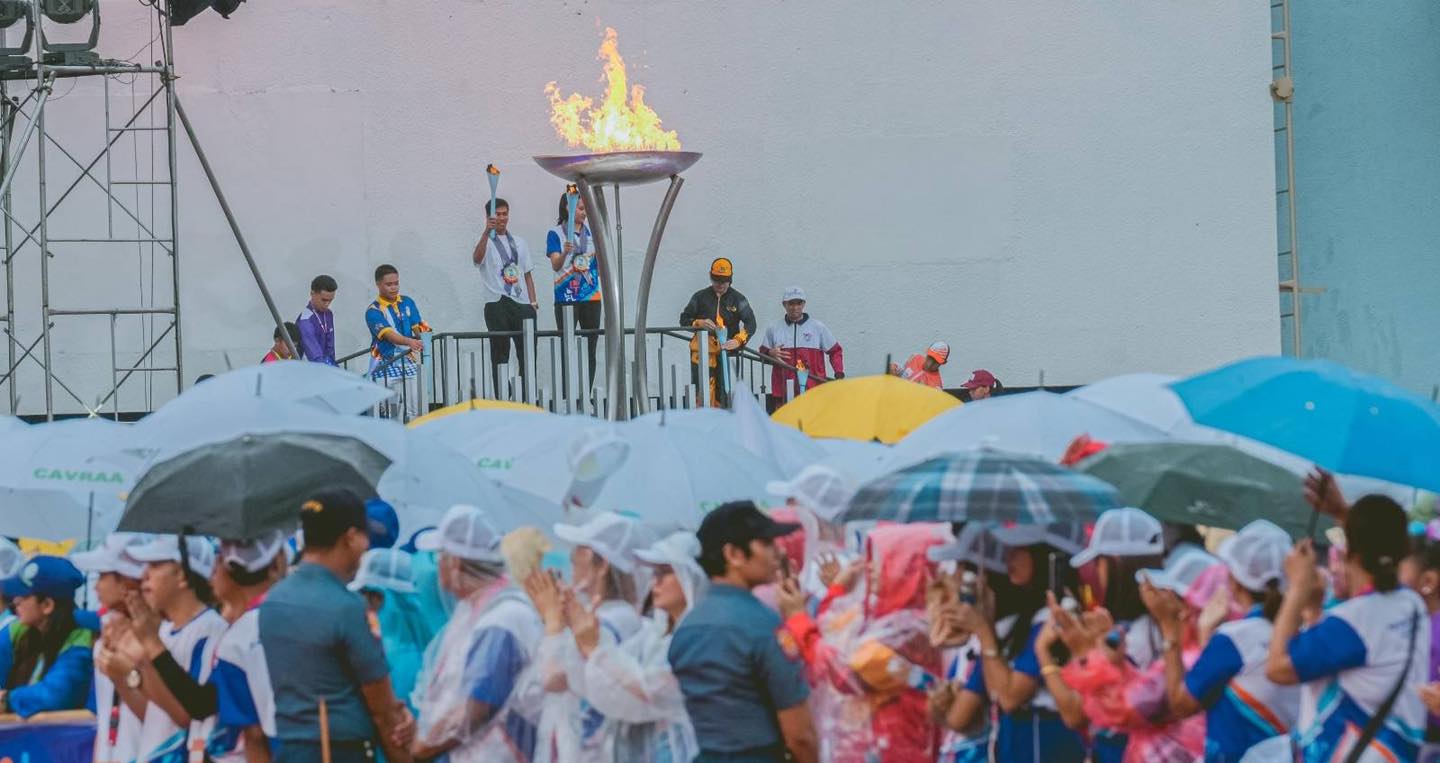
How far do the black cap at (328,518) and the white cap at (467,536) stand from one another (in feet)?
1.20

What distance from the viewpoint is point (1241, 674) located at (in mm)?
7125

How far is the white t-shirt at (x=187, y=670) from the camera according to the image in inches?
308

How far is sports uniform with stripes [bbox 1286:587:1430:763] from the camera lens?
6.75 meters

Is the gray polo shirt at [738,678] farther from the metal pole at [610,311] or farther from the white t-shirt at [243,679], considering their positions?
the metal pole at [610,311]

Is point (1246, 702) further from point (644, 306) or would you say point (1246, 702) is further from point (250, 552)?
point (644, 306)

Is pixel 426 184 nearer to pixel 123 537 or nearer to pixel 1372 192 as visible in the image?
pixel 1372 192

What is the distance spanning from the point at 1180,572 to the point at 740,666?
149 cm

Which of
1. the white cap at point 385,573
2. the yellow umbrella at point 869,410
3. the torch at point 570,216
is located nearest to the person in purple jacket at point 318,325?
the torch at point 570,216

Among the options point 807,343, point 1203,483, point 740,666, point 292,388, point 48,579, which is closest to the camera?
point 740,666

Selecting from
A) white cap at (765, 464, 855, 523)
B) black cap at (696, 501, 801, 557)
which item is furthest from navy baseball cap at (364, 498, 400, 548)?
black cap at (696, 501, 801, 557)

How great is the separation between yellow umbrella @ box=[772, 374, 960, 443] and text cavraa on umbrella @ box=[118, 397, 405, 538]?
342 centimetres

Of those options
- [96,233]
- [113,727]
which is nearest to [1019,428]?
[113,727]

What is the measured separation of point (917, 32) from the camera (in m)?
23.8

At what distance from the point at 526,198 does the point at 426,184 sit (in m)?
1.02
